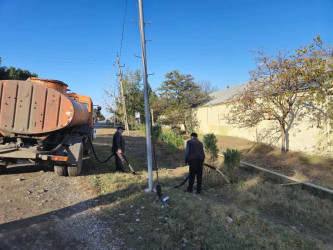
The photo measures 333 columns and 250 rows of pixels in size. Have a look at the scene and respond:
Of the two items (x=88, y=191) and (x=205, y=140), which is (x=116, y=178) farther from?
(x=205, y=140)

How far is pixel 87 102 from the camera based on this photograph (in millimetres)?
9945

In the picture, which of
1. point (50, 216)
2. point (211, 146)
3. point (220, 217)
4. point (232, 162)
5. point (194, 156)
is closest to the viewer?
point (50, 216)

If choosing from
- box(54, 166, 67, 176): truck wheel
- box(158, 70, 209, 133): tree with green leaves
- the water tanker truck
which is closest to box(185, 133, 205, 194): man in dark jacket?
the water tanker truck

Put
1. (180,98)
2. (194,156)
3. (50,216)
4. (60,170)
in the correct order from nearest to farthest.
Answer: (50,216) < (194,156) < (60,170) < (180,98)

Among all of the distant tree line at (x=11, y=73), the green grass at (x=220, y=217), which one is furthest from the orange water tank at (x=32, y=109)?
the distant tree line at (x=11, y=73)

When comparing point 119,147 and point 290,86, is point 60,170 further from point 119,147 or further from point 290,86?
point 290,86

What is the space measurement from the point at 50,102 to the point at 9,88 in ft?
3.13

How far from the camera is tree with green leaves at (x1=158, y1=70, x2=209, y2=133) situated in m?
23.6

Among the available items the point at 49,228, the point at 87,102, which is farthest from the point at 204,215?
the point at 87,102

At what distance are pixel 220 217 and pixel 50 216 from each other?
2.95 meters

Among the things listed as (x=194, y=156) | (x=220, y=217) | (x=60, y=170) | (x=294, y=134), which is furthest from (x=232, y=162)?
(x=294, y=134)

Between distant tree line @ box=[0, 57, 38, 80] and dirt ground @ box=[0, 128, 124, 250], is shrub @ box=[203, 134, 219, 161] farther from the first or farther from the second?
distant tree line @ box=[0, 57, 38, 80]

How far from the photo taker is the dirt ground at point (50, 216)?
2979mm

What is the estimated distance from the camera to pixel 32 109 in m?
5.48
